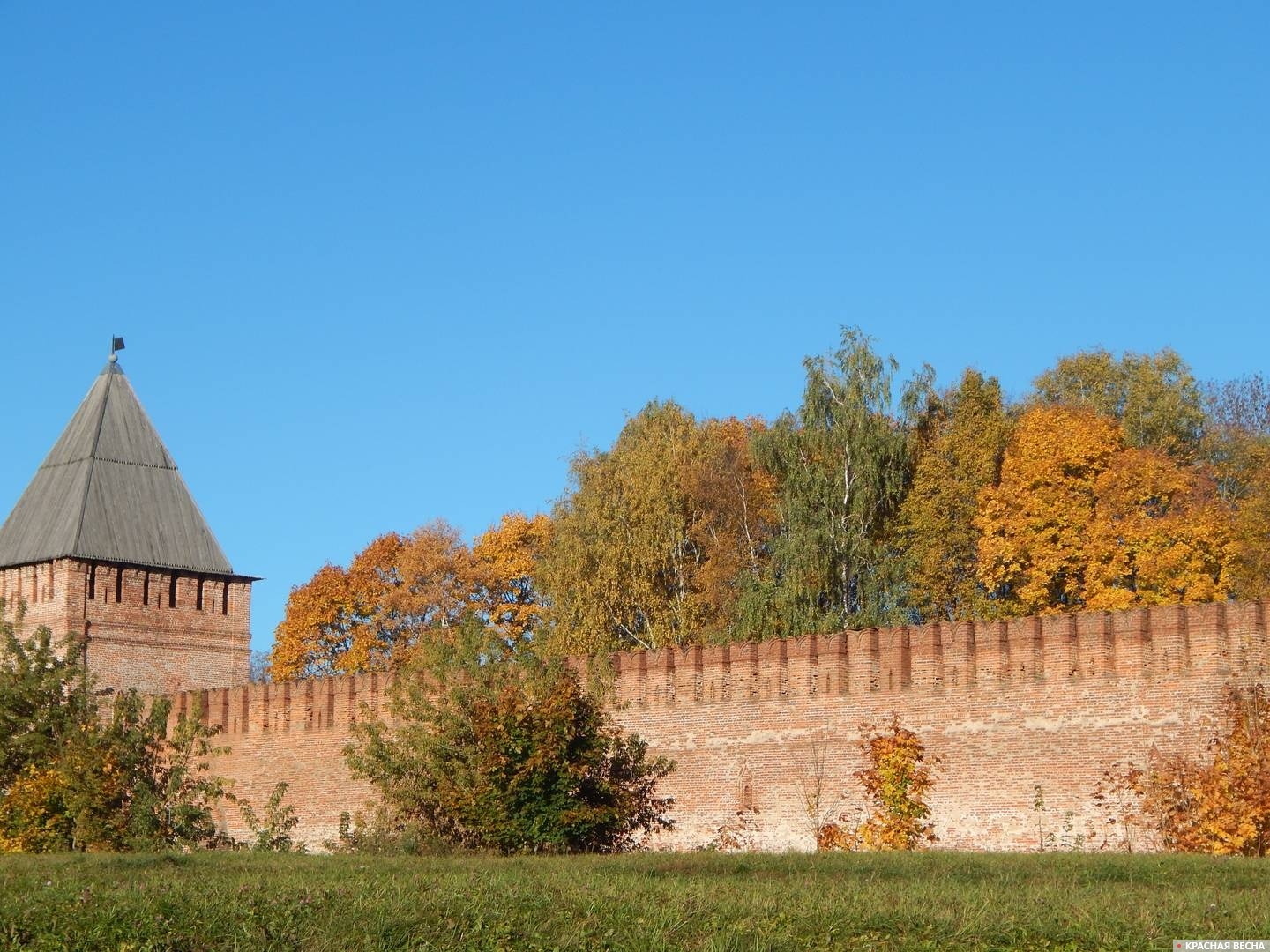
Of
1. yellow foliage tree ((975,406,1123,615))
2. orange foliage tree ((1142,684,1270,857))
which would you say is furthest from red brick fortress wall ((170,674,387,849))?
yellow foliage tree ((975,406,1123,615))

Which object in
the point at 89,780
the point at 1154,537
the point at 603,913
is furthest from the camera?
the point at 1154,537

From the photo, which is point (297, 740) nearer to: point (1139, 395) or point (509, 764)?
point (509, 764)

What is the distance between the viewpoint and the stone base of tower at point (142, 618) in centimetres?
3719

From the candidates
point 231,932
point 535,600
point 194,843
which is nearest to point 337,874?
point 231,932

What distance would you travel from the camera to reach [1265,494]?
108 feet

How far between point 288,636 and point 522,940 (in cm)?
4159

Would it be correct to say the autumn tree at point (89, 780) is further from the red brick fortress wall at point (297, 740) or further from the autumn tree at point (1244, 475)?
the autumn tree at point (1244, 475)

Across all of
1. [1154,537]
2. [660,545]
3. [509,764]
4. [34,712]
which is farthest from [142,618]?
[509,764]

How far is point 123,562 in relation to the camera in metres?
37.9

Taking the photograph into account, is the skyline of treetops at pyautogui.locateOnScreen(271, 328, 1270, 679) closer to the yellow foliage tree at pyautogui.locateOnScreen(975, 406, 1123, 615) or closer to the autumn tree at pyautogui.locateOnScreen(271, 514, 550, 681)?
the yellow foliage tree at pyautogui.locateOnScreen(975, 406, 1123, 615)

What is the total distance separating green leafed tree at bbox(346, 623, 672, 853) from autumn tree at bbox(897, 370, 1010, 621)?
17640 millimetres

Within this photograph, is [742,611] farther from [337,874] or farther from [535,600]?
[337,874]

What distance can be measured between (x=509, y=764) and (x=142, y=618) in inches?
907

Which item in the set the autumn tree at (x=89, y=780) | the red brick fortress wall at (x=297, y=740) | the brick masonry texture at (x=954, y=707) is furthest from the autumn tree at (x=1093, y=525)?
the autumn tree at (x=89, y=780)
